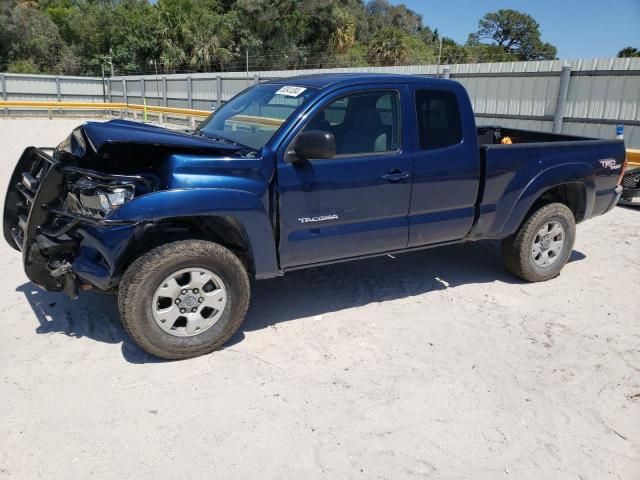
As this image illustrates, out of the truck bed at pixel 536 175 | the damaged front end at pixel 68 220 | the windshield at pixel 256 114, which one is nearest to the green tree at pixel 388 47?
the truck bed at pixel 536 175

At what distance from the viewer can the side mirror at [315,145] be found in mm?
3742

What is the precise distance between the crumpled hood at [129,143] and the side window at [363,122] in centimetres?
73

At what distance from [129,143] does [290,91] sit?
146 cm

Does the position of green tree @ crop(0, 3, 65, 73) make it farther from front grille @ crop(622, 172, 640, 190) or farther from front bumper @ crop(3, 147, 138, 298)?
front bumper @ crop(3, 147, 138, 298)

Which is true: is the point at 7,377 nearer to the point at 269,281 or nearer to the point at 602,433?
the point at 269,281

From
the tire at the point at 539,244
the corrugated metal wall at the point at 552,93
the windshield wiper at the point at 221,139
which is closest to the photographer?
the windshield wiper at the point at 221,139

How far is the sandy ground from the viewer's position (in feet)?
9.45

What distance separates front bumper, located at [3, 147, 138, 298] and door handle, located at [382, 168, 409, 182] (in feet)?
6.28

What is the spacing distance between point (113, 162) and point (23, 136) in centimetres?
1623

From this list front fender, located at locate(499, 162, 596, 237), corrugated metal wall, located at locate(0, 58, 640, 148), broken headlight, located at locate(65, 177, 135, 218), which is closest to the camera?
broken headlight, located at locate(65, 177, 135, 218)

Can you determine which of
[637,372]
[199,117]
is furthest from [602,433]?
[199,117]

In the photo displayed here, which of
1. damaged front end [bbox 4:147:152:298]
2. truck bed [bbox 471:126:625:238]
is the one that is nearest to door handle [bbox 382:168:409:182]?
truck bed [bbox 471:126:625:238]

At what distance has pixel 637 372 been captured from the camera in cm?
380

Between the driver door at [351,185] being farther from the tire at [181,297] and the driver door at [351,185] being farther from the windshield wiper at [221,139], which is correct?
the tire at [181,297]
